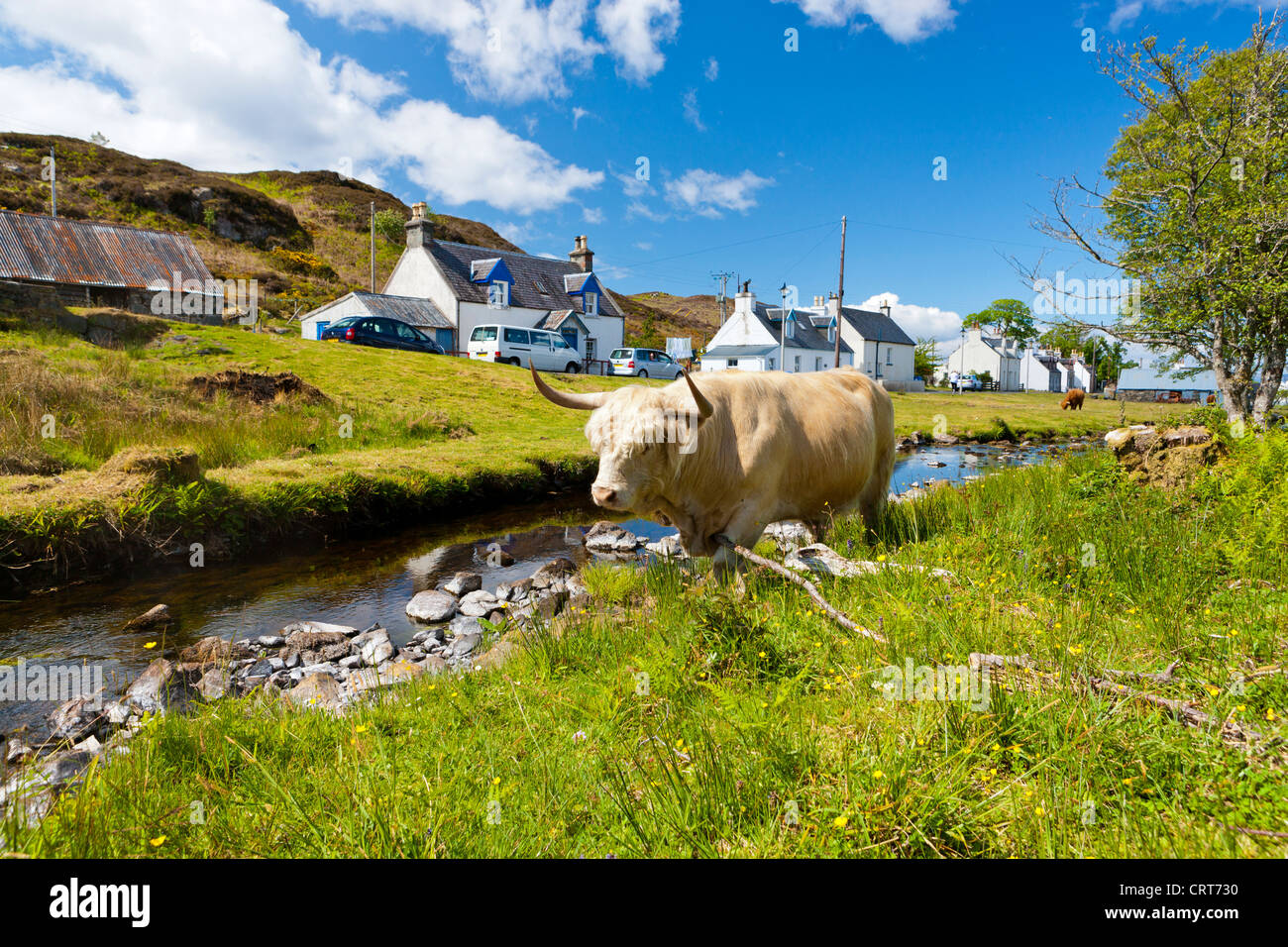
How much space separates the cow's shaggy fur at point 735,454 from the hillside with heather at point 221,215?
148 ft

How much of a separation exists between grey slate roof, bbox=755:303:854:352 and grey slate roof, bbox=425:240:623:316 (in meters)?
16.2

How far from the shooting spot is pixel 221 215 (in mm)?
59750

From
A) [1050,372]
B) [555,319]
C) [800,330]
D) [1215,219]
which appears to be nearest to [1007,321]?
[1050,372]

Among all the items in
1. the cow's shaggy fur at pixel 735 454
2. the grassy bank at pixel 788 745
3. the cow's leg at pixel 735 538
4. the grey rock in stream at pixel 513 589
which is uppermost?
the cow's shaggy fur at pixel 735 454

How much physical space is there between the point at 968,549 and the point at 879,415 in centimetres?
181

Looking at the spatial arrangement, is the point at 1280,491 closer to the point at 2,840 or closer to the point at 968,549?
the point at 968,549

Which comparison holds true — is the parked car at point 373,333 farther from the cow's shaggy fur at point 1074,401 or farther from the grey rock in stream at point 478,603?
the cow's shaggy fur at point 1074,401

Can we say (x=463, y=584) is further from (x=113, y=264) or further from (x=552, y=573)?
(x=113, y=264)

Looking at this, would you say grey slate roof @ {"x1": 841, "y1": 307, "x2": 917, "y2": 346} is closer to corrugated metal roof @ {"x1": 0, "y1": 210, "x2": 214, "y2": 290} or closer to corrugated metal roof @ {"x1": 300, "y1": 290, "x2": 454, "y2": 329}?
corrugated metal roof @ {"x1": 300, "y1": 290, "x2": 454, "y2": 329}

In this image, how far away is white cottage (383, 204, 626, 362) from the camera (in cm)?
4206

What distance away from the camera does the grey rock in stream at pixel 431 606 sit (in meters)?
7.41

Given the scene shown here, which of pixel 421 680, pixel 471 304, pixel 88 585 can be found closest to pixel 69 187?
pixel 471 304

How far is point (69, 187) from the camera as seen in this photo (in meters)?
55.3

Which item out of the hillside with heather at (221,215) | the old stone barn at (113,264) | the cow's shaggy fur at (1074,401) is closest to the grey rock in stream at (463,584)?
the old stone barn at (113,264)
